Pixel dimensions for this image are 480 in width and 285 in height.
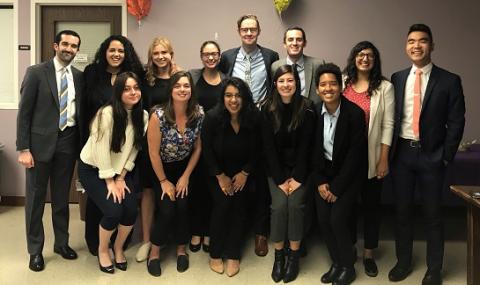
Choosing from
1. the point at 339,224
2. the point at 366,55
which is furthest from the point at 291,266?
the point at 366,55

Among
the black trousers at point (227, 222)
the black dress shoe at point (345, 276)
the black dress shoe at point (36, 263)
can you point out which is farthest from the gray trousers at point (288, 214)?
the black dress shoe at point (36, 263)

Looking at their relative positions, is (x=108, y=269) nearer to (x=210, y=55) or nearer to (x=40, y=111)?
(x=40, y=111)

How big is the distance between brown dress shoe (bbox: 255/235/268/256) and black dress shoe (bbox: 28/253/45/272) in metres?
1.43

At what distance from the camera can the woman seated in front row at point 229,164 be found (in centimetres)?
268

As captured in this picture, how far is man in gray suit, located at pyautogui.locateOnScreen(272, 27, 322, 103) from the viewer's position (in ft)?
9.61

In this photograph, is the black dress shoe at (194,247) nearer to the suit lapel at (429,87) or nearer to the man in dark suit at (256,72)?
the man in dark suit at (256,72)

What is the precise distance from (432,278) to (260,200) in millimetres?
1174

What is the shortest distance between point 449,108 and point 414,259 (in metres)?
1.12

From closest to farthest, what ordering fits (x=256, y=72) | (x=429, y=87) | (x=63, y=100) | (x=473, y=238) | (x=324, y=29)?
(x=473, y=238)
(x=429, y=87)
(x=63, y=100)
(x=256, y=72)
(x=324, y=29)

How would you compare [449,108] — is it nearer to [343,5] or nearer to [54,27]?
[343,5]

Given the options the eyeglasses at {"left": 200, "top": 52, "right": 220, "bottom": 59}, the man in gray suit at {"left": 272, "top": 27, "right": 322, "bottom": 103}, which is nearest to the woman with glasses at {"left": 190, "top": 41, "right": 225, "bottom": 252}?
the eyeglasses at {"left": 200, "top": 52, "right": 220, "bottom": 59}

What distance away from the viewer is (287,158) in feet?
8.89

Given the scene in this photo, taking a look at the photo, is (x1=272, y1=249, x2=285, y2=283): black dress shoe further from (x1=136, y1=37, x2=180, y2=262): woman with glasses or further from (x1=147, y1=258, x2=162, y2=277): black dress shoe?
(x1=136, y1=37, x2=180, y2=262): woman with glasses

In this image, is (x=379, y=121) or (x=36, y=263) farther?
(x=36, y=263)
